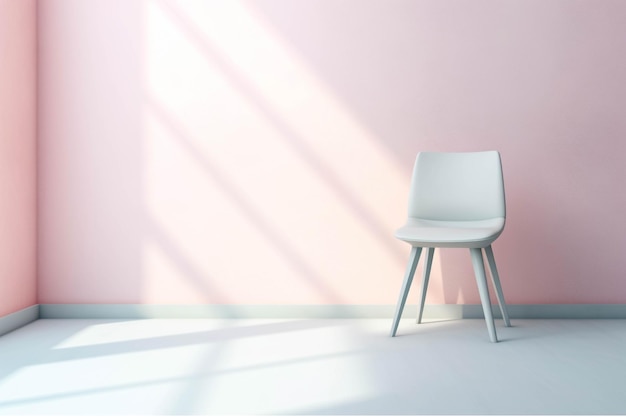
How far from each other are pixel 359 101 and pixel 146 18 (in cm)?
119

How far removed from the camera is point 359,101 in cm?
268

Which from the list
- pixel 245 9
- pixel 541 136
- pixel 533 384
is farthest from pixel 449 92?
pixel 533 384

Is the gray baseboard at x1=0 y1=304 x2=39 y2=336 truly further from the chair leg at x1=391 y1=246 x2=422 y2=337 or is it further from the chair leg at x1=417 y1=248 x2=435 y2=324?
the chair leg at x1=417 y1=248 x2=435 y2=324

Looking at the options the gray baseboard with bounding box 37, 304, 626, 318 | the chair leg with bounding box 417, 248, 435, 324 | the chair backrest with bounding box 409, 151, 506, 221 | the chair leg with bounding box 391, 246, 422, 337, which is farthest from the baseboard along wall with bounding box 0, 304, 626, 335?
the chair backrest with bounding box 409, 151, 506, 221

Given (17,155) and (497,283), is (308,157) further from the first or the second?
(17,155)

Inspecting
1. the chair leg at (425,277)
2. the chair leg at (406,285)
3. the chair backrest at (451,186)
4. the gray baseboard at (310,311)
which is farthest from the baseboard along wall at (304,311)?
the chair backrest at (451,186)

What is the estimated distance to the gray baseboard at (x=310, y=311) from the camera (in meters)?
2.60

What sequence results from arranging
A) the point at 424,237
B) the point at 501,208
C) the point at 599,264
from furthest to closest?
the point at 599,264, the point at 501,208, the point at 424,237

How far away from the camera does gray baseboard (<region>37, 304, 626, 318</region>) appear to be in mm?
2596

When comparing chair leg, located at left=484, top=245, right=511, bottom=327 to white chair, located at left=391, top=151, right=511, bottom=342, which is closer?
chair leg, located at left=484, top=245, right=511, bottom=327

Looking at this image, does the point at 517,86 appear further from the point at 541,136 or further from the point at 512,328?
the point at 512,328

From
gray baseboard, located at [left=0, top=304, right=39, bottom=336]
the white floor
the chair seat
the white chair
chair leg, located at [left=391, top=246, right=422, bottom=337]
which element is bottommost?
gray baseboard, located at [left=0, top=304, right=39, bottom=336]

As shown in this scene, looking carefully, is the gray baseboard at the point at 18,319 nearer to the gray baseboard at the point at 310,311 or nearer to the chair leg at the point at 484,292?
the gray baseboard at the point at 310,311

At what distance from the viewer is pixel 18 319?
2.46 m
